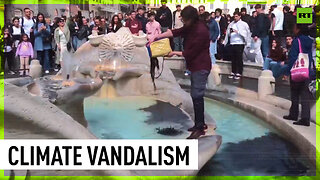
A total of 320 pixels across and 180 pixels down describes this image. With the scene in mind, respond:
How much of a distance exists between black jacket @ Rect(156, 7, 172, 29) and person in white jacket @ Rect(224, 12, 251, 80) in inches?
17.4

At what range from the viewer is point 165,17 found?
3082 millimetres

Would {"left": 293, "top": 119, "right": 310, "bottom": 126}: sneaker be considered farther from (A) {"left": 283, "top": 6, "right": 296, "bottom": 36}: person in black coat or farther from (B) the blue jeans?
(A) {"left": 283, "top": 6, "right": 296, "bottom": 36}: person in black coat

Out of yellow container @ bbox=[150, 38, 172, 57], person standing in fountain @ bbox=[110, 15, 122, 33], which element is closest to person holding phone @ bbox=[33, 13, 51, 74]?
person standing in fountain @ bbox=[110, 15, 122, 33]

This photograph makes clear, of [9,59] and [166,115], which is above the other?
[9,59]

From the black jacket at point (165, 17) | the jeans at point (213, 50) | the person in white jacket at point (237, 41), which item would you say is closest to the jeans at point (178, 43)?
the black jacket at point (165, 17)

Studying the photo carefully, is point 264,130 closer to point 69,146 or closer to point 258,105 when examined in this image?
point 258,105

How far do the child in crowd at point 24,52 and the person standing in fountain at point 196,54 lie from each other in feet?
3.02

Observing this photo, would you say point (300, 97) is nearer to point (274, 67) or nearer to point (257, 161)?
point (274, 67)

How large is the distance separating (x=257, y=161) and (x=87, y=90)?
52.8 inches

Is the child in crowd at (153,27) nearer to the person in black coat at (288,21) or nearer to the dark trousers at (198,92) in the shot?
the dark trousers at (198,92)

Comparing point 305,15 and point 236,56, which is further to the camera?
point 236,56

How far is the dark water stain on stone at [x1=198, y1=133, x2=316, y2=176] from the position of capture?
9.88 ft

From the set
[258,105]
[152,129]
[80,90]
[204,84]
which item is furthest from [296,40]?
[80,90]

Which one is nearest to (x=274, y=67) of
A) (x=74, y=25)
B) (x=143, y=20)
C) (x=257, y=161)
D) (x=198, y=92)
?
(x=198, y=92)
